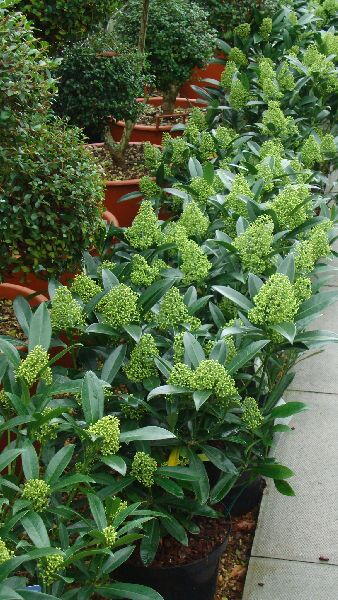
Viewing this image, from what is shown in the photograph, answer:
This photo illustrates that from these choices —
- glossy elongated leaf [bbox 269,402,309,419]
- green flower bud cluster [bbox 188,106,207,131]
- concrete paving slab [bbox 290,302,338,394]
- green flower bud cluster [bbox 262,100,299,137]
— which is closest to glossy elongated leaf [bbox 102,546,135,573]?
glossy elongated leaf [bbox 269,402,309,419]

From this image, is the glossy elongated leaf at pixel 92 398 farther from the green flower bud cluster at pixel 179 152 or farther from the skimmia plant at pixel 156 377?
the green flower bud cluster at pixel 179 152

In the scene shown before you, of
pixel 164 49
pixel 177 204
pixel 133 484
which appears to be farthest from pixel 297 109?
pixel 133 484

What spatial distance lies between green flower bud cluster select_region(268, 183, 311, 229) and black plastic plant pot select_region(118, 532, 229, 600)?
1.33 metres

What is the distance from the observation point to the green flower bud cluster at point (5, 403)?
95.9 inches

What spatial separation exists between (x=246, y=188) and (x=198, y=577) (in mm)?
1604

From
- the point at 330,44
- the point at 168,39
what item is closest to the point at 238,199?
the point at 168,39

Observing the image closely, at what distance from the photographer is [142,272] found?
3.05 metres

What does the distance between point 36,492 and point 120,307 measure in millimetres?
798

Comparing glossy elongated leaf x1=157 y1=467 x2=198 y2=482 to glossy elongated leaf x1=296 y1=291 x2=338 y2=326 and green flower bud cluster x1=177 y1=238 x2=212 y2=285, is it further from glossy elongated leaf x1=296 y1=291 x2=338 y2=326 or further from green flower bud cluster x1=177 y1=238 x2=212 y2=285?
green flower bud cluster x1=177 y1=238 x2=212 y2=285

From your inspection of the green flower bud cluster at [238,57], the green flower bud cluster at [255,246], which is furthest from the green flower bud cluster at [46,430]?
the green flower bud cluster at [238,57]

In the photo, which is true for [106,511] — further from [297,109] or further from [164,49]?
[164,49]

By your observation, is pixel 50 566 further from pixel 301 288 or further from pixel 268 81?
pixel 268 81

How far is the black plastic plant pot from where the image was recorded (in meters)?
2.64

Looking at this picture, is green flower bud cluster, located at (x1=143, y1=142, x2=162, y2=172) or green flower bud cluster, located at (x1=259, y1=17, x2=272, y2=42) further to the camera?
green flower bud cluster, located at (x1=259, y1=17, x2=272, y2=42)
